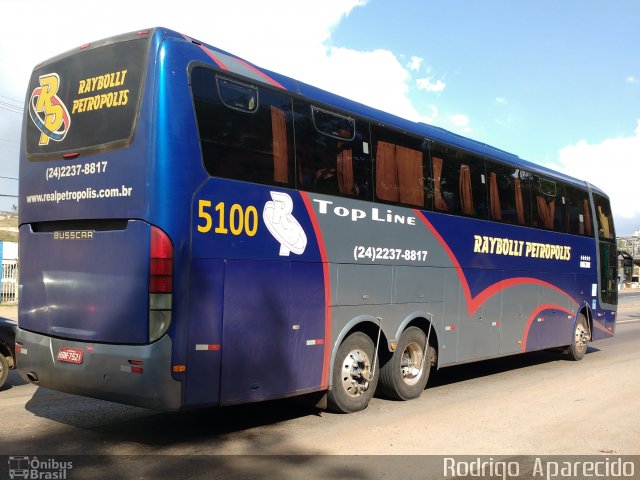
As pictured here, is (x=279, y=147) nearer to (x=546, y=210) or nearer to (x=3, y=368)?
(x=3, y=368)

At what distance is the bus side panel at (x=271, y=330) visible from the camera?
5.79m

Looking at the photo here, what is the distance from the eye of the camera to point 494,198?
10172 mm

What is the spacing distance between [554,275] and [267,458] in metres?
8.51

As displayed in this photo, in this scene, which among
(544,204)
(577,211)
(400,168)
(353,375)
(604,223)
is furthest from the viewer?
(604,223)

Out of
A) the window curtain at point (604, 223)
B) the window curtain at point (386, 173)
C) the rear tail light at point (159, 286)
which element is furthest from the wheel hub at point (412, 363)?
the window curtain at point (604, 223)

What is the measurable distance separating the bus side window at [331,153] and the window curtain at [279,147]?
0.21 m

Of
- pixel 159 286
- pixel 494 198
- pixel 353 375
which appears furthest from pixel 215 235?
pixel 494 198

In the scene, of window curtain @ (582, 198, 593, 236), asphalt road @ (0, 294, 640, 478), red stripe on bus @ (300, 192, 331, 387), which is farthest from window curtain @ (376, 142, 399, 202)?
window curtain @ (582, 198, 593, 236)

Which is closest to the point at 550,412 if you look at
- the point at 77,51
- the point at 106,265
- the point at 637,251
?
the point at 106,265

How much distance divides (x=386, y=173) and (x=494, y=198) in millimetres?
3059

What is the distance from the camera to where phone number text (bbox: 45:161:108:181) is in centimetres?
570

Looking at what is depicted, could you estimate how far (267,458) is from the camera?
5566 millimetres

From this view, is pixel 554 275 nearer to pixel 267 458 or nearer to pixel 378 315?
pixel 378 315

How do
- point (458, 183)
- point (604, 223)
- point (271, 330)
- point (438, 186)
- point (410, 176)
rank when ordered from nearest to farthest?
point (271, 330) → point (410, 176) → point (438, 186) → point (458, 183) → point (604, 223)
